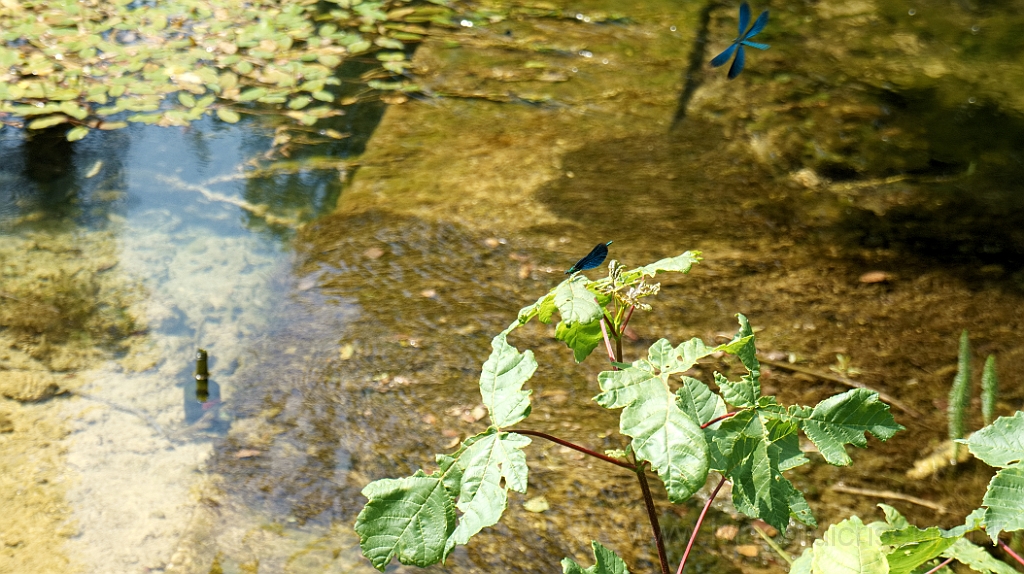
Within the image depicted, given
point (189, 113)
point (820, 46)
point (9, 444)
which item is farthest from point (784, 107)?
point (9, 444)

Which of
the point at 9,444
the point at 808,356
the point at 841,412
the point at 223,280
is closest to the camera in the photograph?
the point at 841,412

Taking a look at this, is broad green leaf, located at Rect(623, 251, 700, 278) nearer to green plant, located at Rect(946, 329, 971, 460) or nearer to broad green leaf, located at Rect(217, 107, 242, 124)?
green plant, located at Rect(946, 329, 971, 460)

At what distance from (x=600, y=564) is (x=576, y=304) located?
1.05ft

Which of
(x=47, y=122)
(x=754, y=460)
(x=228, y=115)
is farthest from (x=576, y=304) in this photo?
(x=47, y=122)

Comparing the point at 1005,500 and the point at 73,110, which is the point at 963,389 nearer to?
the point at 1005,500

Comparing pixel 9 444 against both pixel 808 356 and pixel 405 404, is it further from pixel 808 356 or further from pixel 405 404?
pixel 808 356

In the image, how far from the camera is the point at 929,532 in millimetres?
929

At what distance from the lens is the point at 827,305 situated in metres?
2.69

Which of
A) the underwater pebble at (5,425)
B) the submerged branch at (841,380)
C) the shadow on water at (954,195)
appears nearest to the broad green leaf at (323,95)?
the underwater pebble at (5,425)

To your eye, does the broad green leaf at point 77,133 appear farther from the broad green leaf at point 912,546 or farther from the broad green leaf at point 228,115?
the broad green leaf at point 912,546

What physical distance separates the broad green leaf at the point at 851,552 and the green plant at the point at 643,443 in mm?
59

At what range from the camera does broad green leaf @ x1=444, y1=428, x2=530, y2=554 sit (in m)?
0.86

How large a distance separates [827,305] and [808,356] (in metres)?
0.32

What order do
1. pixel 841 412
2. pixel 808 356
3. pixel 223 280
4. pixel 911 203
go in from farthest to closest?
pixel 911 203
pixel 223 280
pixel 808 356
pixel 841 412
